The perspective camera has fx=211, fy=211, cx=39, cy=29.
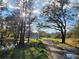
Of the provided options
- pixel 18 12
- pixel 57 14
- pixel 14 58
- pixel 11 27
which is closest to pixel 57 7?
pixel 57 14

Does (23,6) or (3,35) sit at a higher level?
(23,6)

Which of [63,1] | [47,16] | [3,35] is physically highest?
[63,1]

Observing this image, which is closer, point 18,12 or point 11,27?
point 18,12

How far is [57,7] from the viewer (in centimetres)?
5069

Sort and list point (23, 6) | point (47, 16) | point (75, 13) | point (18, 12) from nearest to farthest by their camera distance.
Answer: point (23, 6), point (18, 12), point (75, 13), point (47, 16)

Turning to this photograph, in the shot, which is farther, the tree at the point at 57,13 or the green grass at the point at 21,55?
the tree at the point at 57,13

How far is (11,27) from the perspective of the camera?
155 ft

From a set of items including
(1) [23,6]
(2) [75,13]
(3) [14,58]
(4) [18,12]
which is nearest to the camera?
(3) [14,58]

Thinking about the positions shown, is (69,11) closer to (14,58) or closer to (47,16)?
(47,16)

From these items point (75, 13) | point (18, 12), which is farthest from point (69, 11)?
point (18, 12)

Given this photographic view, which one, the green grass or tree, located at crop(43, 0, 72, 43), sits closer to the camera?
the green grass

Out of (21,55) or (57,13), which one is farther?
(57,13)

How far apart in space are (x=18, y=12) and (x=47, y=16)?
17758 millimetres

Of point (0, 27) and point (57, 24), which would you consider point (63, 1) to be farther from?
point (0, 27)
